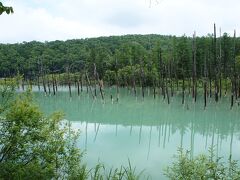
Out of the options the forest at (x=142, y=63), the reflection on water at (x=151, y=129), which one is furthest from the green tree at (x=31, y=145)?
the forest at (x=142, y=63)

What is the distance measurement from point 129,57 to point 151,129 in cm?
5161

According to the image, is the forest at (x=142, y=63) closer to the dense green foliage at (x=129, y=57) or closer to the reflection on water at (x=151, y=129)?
the dense green foliage at (x=129, y=57)

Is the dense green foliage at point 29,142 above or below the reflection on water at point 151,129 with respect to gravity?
above

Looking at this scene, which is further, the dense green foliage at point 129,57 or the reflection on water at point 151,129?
the dense green foliage at point 129,57

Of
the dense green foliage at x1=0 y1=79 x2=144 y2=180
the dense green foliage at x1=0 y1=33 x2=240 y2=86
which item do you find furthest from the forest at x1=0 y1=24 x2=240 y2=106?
the dense green foliage at x1=0 y1=79 x2=144 y2=180

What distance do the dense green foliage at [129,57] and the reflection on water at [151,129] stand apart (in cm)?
611

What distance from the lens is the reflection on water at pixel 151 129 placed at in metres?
22.4

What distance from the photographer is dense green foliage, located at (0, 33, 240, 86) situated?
6694 cm

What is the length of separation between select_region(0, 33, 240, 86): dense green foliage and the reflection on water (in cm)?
611

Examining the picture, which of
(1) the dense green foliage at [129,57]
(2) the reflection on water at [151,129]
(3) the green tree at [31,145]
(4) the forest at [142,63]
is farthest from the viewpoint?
(1) the dense green foliage at [129,57]

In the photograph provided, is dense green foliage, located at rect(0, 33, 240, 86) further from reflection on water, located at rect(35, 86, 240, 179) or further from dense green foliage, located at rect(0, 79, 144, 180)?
dense green foliage, located at rect(0, 79, 144, 180)

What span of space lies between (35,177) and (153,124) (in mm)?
28219

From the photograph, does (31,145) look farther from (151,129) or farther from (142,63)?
(142,63)

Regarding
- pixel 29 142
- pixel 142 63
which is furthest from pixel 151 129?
pixel 142 63
